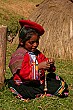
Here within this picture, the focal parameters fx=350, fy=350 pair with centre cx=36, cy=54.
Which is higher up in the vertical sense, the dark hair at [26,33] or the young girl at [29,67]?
the dark hair at [26,33]

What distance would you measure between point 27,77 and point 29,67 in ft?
0.55

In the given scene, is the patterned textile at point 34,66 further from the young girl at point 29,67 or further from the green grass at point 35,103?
the green grass at point 35,103

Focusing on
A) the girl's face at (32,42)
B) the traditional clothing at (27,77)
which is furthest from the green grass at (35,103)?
the girl's face at (32,42)

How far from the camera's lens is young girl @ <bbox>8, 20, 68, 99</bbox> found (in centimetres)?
564

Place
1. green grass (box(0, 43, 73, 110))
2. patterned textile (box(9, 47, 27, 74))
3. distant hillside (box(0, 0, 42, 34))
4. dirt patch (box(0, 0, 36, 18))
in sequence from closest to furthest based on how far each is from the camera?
1. green grass (box(0, 43, 73, 110))
2. patterned textile (box(9, 47, 27, 74))
3. distant hillside (box(0, 0, 42, 34))
4. dirt patch (box(0, 0, 36, 18))

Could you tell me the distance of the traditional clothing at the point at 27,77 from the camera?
5.65 metres

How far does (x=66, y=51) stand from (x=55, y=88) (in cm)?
414

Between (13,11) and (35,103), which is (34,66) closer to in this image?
(35,103)

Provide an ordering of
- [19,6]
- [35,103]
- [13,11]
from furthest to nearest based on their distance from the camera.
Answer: [19,6], [13,11], [35,103]

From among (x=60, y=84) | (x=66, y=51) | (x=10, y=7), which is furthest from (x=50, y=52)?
(x=10, y=7)

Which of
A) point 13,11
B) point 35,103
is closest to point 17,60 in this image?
point 35,103

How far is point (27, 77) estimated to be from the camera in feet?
18.6

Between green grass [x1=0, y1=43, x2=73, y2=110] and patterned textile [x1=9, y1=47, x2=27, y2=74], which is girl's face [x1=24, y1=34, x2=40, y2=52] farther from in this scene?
green grass [x1=0, y1=43, x2=73, y2=110]

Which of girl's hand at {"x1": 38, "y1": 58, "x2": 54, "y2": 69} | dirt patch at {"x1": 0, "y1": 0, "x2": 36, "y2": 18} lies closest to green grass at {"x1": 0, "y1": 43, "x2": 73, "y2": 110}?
girl's hand at {"x1": 38, "y1": 58, "x2": 54, "y2": 69}
